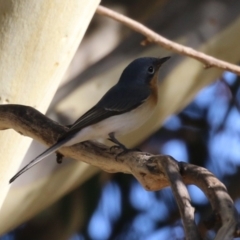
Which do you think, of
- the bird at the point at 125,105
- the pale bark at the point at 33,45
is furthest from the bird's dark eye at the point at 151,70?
the pale bark at the point at 33,45

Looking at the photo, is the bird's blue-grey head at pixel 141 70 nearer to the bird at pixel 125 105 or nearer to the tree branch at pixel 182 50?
the bird at pixel 125 105

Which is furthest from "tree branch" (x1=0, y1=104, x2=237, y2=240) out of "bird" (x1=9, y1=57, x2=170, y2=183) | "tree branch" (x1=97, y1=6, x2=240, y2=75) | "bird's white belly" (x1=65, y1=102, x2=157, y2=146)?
"tree branch" (x1=97, y1=6, x2=240, y2=75)

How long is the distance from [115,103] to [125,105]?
0.08ft

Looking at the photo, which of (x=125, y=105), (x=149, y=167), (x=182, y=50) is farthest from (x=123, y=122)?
(x=149, y=167)

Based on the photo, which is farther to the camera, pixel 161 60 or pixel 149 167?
pixel 161 60

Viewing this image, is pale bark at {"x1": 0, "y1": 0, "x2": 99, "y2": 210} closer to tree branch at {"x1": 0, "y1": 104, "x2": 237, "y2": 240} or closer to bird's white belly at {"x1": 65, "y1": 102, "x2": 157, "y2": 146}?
tree branch at {"x1": 0, "y1": 104, "x2": 237, "y2": 240}

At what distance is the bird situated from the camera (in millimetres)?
1338

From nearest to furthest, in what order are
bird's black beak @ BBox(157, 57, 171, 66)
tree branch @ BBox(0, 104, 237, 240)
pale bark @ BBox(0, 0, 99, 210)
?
tree branch @ BBox(0, 104, 237, 240) < pale bark @ BBox(0, 0, 99, 210) < bird's black beak @ BBox(157, 57, 171, 66)

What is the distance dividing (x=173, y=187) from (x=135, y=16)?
101cm

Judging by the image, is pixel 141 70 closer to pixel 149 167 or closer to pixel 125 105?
pixel 125 105

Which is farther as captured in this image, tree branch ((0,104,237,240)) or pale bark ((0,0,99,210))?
pale bark ((0,0,99,210))

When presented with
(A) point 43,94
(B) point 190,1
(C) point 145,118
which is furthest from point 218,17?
(A) point 43,94

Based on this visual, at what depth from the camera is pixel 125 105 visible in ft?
4.71

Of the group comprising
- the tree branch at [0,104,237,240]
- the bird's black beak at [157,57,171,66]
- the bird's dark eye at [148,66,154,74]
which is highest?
the bird's black beak at [157,57,171,66]
